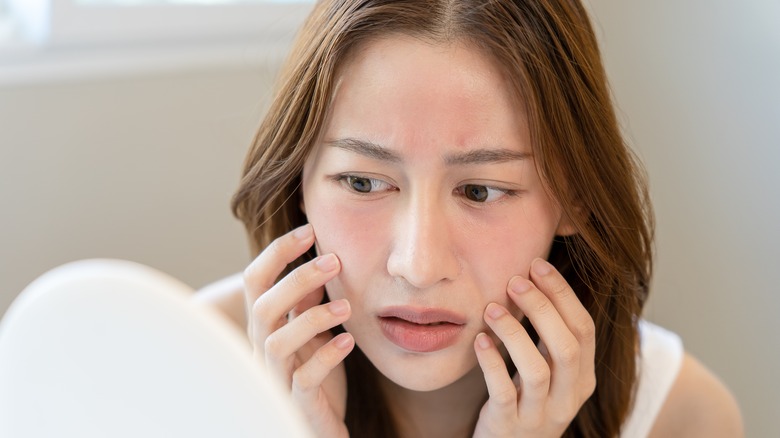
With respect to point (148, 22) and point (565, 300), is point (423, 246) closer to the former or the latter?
point (565, 300)

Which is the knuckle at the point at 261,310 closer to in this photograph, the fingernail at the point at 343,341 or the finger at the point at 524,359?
the fingernail at the point at 343,341

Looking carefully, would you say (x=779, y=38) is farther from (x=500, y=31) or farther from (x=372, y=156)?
(x=372, y=156)

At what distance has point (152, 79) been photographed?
1.96m

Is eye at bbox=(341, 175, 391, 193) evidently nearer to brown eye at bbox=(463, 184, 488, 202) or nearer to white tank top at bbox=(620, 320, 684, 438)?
brown eye at bbox=(463, 184, 488, 202)

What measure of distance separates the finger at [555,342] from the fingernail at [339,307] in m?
0.19

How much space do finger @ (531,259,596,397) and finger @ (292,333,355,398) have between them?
23 centimetres

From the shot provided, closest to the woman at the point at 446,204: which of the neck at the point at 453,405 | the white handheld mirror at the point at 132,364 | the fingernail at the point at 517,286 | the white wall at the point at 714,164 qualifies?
the fingernail at the point at 517,286

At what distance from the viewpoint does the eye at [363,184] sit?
1.02 m

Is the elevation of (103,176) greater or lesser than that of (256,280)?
greater

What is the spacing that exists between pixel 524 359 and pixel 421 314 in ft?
0.48

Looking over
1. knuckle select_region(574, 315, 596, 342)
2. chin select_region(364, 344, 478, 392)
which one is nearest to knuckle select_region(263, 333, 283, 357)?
chin select_region(364, 344, 478, 392)

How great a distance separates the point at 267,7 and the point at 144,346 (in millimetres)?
1803

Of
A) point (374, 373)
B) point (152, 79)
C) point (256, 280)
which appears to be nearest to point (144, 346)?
point (256, 280)

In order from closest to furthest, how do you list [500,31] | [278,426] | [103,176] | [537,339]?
[278,426] → [500,31] → [537,339] → [103,176]
